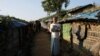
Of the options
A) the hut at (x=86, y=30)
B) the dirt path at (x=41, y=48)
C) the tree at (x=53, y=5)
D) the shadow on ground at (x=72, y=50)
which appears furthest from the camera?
the tree at (x=53, y=5)

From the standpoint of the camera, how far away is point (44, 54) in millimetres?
13344

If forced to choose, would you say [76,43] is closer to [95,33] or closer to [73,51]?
[73,51]

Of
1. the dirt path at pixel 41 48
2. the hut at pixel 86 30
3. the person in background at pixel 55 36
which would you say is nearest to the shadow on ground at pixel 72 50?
the hut at pixel 86 30

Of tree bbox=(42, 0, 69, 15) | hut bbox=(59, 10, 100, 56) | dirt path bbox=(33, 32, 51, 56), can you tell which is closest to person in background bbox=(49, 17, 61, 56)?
hut bbox=(59, 10, 100, 56)

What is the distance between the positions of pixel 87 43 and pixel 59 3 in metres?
39.8

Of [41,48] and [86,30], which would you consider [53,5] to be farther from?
[86,30]

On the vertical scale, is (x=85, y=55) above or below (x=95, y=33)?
below

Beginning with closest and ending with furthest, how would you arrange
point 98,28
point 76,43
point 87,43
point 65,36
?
point 98,28 → point 87,43 → point 76,43 → point 65,36

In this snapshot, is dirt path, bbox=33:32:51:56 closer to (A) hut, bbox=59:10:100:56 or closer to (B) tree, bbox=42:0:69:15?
(A) hut, bbox=59:10:100:56

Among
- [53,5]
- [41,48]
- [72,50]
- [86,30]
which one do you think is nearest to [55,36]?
[86,30]

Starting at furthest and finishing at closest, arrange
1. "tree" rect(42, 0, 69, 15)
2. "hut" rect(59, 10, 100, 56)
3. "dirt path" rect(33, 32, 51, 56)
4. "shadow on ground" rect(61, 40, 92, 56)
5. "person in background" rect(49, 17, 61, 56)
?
1. "tree" rect(42, 0, 69, 15)
2. "dirt path" rect(33, 32, 51, 56)
3. "shadow on ground" rect(61, 40, 92, 56)
4. "person in background" rect(49, 17, 61, 56)
5. "hut" rect(59, 10, 100, 56)

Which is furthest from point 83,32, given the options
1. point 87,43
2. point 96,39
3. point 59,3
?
point 59,3

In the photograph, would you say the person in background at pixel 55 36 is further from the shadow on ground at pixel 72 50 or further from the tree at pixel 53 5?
the tree at pixel 53 5

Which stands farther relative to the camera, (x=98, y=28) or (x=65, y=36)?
(x=65, y=36)
